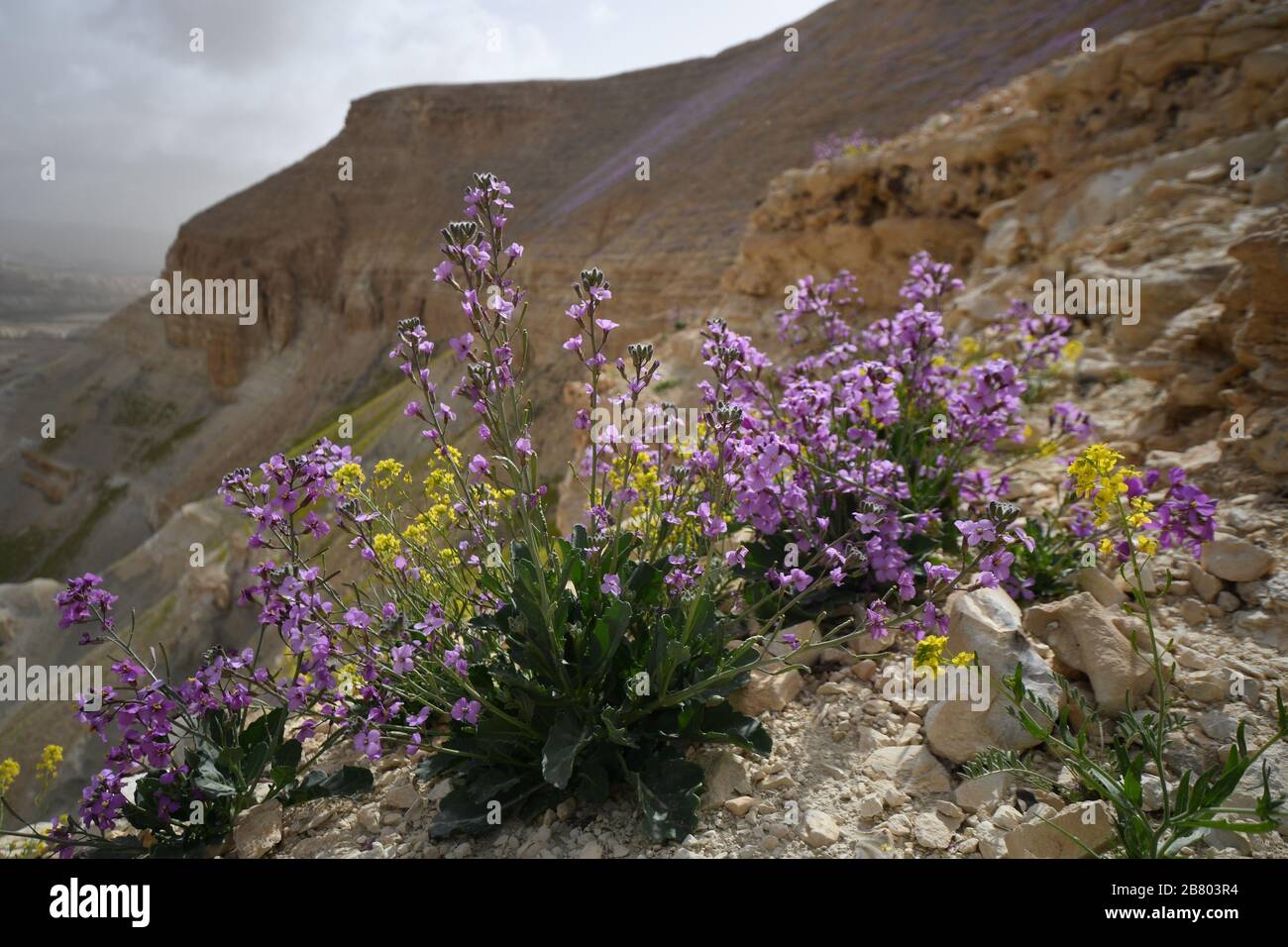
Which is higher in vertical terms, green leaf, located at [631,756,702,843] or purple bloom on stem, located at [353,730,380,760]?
purple bloom on stem, located at [353,730,380,760]

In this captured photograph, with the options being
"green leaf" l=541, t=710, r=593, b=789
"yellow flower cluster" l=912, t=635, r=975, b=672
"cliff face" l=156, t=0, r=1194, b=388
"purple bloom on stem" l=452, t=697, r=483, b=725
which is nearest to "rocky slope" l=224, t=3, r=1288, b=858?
"yellow flower cluster" l=912, t=635, r=975, b=672

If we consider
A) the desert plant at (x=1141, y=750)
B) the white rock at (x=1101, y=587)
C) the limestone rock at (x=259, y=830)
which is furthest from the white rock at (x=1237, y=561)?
the limestone rock at (x=259, y=830)

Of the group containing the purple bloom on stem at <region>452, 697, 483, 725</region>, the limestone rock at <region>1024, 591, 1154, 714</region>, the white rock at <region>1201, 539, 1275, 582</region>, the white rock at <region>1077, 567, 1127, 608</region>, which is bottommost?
the purple bloom on stem at <region>452, 697, 483, 725</region>

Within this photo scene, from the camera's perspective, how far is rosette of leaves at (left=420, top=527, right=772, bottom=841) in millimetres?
2402

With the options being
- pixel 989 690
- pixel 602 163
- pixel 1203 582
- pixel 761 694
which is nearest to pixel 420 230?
pixel 602 163

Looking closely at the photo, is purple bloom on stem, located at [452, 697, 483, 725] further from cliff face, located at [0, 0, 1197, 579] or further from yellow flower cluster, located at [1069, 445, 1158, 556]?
cliff face, located at [0, 0, 1197, 579]

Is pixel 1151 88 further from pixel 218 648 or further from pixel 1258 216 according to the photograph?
pixel 218 648

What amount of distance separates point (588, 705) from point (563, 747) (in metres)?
0.22

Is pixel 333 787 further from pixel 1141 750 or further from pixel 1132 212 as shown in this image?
pixel 1132 212

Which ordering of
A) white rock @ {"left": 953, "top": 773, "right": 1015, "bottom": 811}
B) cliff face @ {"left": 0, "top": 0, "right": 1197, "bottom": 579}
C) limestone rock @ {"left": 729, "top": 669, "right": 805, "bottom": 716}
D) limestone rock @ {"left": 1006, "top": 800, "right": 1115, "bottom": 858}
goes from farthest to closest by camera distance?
cliff face @ {"left": 0, "top": 0, "right": 1197, "bottom": 579} < limestone rock @ {"left": 729, "top": 669, "right": 805, "bottom": 716} < white rock @ {"left": 953, "top": 773, "right": 1015, "bottom": 811} < limestone rock @ {"left": 1006, "top": 800, "right": 1115, "bottom": 858}

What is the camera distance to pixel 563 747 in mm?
2342

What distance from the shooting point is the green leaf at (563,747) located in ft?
7.29

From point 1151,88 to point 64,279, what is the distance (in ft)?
691
